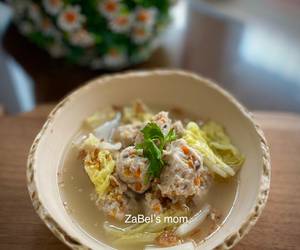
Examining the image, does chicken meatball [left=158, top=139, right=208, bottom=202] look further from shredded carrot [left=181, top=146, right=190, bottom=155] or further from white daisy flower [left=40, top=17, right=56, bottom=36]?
white daisy flower [left=40, top=17, right=56, bottom=36]

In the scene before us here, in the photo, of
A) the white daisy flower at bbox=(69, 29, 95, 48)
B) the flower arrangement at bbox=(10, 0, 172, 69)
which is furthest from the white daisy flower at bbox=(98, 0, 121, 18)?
the white daisy flower at bbox=(69, 29, 95, 48)

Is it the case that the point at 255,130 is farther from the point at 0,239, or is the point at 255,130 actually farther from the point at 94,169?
the point at 0,239

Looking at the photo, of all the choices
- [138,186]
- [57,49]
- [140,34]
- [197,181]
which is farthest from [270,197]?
[57,49]

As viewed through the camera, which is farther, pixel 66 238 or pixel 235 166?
pixel 235 166

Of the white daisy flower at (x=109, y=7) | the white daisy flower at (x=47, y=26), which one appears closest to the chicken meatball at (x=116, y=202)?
the white daisy flower at (x=109, y=7)

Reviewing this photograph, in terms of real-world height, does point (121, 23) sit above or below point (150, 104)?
above

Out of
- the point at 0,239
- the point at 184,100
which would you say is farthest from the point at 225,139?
the point at 0,239

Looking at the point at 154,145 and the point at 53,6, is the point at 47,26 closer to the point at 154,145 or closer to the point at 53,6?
the point at 53,6
